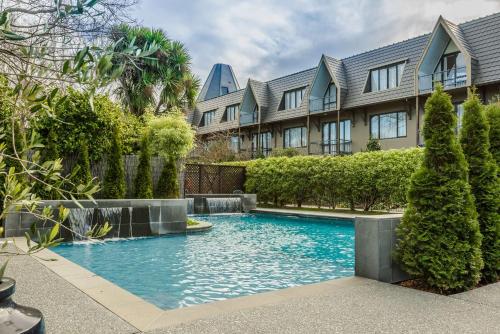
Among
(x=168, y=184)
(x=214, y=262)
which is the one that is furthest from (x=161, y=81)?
(x=214, y=262)

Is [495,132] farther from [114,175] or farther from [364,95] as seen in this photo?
[364,95]

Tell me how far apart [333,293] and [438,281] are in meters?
1.18

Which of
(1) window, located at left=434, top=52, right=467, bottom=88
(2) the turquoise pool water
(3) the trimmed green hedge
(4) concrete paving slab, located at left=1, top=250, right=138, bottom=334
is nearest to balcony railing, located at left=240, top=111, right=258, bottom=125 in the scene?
(3) the trimmed green hedge

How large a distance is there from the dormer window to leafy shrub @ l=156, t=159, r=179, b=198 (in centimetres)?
1885

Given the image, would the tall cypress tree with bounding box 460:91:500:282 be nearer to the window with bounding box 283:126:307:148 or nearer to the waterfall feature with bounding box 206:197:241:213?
the waterfall feature with bounding box 206:197:241:213

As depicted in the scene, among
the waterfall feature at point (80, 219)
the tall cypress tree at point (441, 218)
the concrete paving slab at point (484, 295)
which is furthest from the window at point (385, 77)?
the concrete paving slab at point (484, 295)

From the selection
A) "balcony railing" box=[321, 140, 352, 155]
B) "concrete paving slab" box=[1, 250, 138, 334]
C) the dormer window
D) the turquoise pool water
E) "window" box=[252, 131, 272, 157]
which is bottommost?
the turquoise pool water

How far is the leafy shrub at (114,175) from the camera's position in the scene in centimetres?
1191

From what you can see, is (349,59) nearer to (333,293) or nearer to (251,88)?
(251,88)

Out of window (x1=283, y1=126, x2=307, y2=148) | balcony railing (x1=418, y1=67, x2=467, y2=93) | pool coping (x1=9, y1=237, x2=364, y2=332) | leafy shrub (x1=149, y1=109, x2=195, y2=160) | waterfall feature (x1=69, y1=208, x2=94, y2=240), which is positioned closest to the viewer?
pool coping (x1=9, y1=237, x2=364, y2=332)

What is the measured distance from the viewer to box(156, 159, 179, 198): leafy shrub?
530 inches

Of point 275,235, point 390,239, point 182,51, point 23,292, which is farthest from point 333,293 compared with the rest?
point 182,51

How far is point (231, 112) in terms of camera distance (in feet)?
108

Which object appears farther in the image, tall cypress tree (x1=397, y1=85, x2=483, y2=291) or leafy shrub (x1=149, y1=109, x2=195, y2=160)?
leafy shrub (x1=149, y1=109, x2=195, y2=160)
